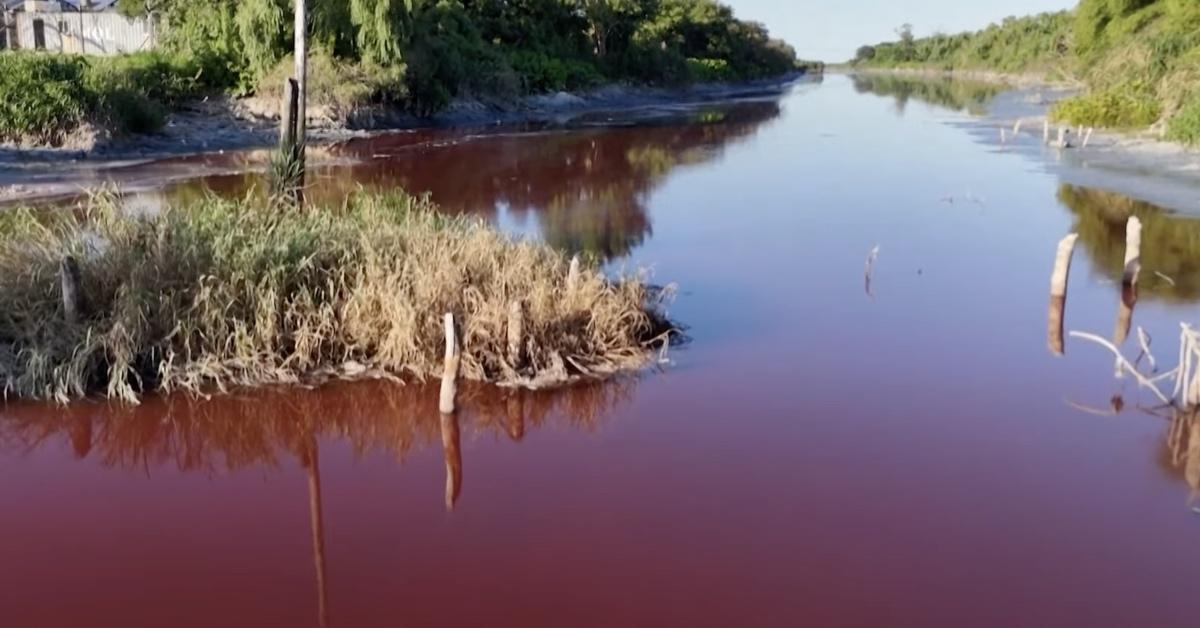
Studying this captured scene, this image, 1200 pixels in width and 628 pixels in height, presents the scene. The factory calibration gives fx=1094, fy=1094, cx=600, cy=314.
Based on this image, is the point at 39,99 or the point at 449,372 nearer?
the point at 449,372

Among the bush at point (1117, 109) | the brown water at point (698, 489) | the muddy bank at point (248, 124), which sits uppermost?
the bush at point (1117, 109)

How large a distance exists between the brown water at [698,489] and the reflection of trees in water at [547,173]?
4.28 metres

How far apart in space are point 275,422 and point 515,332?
172cm

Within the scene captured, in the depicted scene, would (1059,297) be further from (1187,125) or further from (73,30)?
(73,30)

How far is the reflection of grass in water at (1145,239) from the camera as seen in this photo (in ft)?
37.7

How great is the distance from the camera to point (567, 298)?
8.05 meters

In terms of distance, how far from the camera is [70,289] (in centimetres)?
736

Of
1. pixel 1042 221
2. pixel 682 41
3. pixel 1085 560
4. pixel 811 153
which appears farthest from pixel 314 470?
pixel 682 41

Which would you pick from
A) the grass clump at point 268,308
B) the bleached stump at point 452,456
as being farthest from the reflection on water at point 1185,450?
the bleached stump at point 452,456

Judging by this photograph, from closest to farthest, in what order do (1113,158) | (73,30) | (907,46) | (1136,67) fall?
1. (1113,158)
2. (1136,67)
3. (73,30)
4. (907,46)

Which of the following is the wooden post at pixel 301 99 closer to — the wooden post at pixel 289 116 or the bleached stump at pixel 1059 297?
the wooden post at pixel 289 116

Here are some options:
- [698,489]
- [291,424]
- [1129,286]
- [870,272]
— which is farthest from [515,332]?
[1129,286]

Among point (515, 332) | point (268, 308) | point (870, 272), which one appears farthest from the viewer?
point (870, 272)

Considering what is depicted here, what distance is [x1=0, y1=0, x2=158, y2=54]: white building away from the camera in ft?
116
